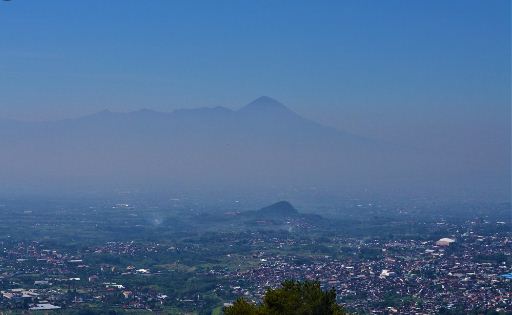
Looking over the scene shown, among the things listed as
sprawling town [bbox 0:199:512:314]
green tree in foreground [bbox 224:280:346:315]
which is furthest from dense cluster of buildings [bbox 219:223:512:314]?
green tree in foreground [bbox 224:280:346:315]

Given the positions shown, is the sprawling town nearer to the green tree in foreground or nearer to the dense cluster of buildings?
the dense cluster of buildings

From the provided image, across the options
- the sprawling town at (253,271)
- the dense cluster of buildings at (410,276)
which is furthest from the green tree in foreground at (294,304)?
the dense cluster of buildings at (410,276)

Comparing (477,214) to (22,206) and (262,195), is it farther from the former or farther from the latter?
(22,206)

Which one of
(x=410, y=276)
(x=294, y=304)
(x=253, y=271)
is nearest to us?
(x=294, y=304)

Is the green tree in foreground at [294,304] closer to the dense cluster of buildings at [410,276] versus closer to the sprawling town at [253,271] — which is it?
the sprawling town at [253,271]

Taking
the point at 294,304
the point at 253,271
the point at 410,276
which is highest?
the point at 294,304

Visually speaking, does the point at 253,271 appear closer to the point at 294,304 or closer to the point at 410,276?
the point at 410,276

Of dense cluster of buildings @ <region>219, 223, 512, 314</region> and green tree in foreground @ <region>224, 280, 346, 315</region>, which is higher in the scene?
green tree in foreground @ <region>224, 280, 346, 315</region>

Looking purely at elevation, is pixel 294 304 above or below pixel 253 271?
above

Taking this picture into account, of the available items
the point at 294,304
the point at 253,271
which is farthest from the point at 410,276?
the point at 294,304
